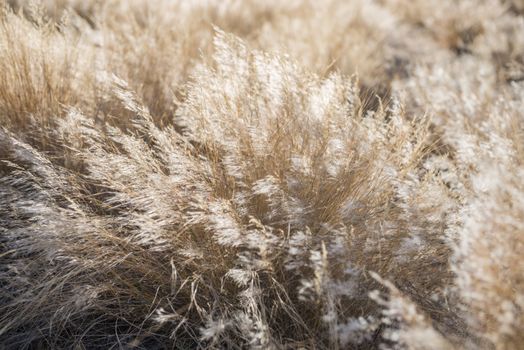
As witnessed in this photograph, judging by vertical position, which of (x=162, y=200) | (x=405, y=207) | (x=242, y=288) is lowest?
(x=242, y=288)

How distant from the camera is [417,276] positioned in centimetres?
186

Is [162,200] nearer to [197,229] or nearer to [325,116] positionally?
[197,229]

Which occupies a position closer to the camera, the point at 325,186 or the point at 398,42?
the point at 325,186

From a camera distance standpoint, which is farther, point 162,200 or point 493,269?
point 162,200

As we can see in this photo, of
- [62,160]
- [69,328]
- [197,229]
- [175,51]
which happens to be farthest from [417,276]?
[175,51]

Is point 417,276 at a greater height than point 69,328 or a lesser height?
greater

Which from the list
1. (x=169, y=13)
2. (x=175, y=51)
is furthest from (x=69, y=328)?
(x=169, y=13)

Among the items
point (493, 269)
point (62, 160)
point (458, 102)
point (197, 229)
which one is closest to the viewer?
point (493, 269)

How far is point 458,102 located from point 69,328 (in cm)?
268

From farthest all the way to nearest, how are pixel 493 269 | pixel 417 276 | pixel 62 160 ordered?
pixel 62 160 < pixel 417 276 < pixel 493 269

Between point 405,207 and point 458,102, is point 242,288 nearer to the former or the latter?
point 405,207

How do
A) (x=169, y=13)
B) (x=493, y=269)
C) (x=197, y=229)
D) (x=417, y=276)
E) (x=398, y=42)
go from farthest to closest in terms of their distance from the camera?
1. (x=398, y=42)
2. (x=169, y=13)
3. (x=197, y=229)
4. (x=417, y=276)
5. (x=493, y=269)

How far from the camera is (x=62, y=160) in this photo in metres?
2.43

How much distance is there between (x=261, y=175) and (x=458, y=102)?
1857mm
